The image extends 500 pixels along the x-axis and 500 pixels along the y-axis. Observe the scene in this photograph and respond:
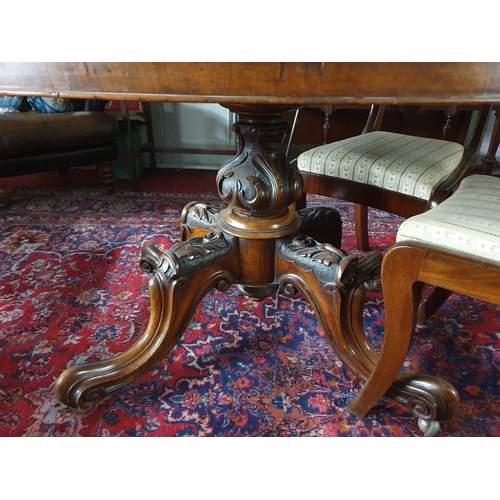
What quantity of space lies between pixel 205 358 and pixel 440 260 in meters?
0.57

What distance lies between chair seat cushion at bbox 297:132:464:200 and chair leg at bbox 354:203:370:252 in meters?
0.28

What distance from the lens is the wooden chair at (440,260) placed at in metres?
0.51

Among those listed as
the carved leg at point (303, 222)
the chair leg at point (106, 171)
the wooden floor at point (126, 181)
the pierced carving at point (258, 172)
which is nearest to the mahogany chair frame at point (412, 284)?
the pierced carving at point (258, 172)

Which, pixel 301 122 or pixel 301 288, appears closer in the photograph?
pixel 301 288

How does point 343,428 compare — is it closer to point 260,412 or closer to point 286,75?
point 260,412

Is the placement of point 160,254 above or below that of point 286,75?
below

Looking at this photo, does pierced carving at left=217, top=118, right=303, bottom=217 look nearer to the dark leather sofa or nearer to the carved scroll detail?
the carved scroll detail

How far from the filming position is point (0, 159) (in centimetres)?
162

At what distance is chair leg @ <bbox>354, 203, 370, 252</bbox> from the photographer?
1342 millimetres

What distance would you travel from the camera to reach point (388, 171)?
0.94 m

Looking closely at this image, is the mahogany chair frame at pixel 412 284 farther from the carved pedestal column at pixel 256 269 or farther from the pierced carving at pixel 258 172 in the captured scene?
the pierced carving at pixel 258 172

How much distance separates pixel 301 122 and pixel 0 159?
1645 mm

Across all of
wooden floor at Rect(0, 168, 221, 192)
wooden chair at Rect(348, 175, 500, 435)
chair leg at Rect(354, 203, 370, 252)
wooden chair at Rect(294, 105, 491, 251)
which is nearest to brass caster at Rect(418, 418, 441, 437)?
wooden chair at Rect(348, 175, 500, 435)

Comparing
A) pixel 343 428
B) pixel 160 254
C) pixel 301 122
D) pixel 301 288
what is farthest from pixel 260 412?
pixel 301 122
